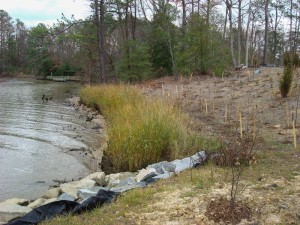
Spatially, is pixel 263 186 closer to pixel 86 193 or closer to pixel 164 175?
pixel 164 175

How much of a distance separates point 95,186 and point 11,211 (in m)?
1.09

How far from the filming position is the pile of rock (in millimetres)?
3982

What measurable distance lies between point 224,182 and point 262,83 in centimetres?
970

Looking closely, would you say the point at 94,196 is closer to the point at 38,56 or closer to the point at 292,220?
the point at 292,220

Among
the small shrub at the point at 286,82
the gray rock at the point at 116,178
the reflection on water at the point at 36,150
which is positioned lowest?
the reflection on water at the point at 36,150

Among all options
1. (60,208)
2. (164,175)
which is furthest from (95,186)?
(60,208)

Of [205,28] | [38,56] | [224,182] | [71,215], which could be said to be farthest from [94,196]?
[38,56]

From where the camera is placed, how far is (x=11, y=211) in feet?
13.0

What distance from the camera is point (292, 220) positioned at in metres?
3.09

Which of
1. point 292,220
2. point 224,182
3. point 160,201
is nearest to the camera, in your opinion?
point 292,220

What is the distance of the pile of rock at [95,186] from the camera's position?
3.98 m

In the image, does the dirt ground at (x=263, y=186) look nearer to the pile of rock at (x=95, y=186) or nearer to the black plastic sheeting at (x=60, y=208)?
the black plastic sheeting at (x=60, y=208)

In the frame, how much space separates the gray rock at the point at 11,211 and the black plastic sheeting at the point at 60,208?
259mm

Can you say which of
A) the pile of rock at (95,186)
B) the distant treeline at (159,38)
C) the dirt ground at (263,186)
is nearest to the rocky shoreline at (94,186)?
the pile of rock at (95,186)
